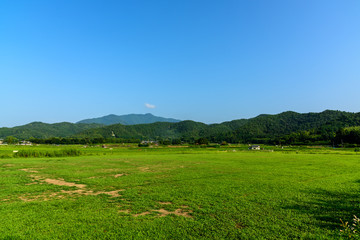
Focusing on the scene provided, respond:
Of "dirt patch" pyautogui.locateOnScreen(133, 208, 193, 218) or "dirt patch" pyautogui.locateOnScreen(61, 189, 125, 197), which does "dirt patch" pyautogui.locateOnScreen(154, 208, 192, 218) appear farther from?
"dirt patch" pyautogui.locateOnScreen(61, 189, 125, 197)

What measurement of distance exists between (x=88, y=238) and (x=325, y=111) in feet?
809

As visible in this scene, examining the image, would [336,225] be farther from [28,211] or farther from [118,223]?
[28,211]

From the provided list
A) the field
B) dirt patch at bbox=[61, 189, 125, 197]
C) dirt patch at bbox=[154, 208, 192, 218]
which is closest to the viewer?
the field

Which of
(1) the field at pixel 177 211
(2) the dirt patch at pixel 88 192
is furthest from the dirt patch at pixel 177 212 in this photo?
(2) the dirt patch at pixel 88 192

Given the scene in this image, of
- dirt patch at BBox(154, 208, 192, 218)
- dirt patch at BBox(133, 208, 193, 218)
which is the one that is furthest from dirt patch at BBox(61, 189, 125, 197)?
dirt patch at BBox(154, 208, 192, 218)

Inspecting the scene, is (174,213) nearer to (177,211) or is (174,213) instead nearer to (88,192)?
(177,211)

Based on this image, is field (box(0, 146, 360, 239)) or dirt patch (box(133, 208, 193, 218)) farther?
dirt patch (box(133, 208, 193, 218))

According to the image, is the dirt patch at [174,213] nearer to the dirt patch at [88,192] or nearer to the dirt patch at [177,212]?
the dirt patch at [177,212]

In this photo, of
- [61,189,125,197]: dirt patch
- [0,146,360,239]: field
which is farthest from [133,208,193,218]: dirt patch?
[61,189,125,197]: dirt patch

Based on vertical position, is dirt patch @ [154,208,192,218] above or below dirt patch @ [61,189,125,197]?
above

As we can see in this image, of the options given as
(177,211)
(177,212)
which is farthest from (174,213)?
(177,211)

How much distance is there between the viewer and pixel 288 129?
17562cm

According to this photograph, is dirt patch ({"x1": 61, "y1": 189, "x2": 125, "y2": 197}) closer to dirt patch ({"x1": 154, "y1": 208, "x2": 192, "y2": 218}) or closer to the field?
the field

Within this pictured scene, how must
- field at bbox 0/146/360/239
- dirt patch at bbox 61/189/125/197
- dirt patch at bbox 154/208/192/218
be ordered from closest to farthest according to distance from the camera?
field at bbox 0/146/360/239
dirt patch at bbox 154/208/192/218
dirt patch at bbox 61/189/125/197
